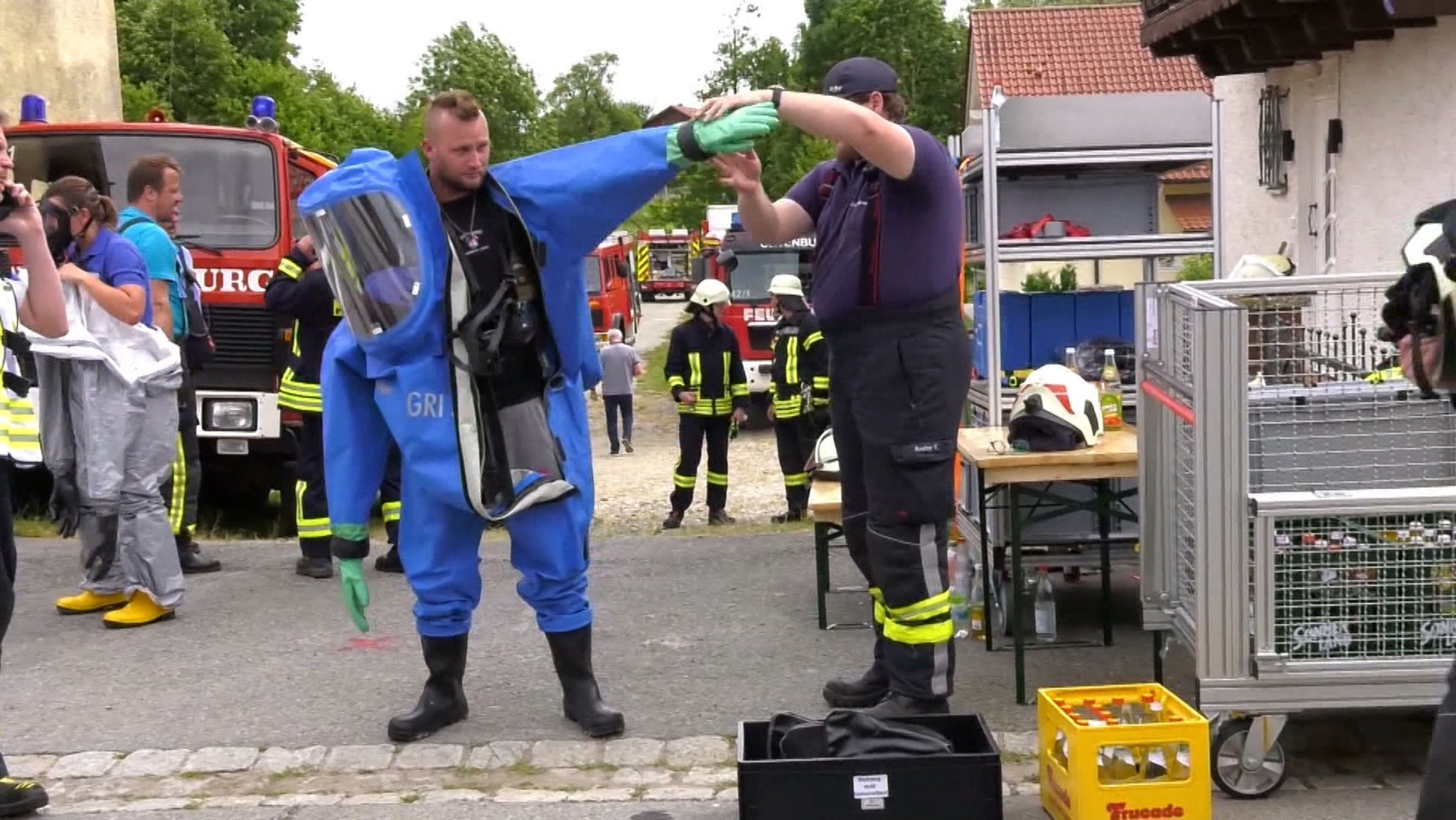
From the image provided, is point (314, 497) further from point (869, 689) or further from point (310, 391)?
point (869, 689)

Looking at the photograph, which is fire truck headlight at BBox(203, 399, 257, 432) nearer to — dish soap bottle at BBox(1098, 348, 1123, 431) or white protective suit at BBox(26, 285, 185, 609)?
white protective suit at BBox(26, 285, 185, 609)

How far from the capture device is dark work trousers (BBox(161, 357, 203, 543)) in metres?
8.32

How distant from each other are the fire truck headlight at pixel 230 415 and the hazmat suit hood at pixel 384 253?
5.35 m

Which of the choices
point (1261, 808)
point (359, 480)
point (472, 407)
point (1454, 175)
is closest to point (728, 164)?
point (472, 407)

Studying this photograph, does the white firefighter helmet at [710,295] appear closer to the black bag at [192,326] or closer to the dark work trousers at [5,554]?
the black bag at [192,326]

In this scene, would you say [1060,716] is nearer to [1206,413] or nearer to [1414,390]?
[1206,413]

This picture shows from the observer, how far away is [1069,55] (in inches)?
1531

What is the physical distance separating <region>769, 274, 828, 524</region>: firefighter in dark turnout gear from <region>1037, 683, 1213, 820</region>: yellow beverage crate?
708 centimetres

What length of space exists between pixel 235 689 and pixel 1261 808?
374cm

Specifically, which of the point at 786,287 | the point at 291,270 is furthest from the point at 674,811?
the point at 786,287

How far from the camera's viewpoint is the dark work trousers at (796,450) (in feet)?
38.7

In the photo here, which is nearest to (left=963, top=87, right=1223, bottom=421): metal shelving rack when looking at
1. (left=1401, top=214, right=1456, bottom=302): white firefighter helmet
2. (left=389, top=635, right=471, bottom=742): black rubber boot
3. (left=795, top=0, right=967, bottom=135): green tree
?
(left=389, top=635, right=471, bottom=742): black rubber boot

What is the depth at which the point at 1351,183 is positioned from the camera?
9.55 m

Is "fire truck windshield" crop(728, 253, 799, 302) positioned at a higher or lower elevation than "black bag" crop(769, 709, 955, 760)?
higher
